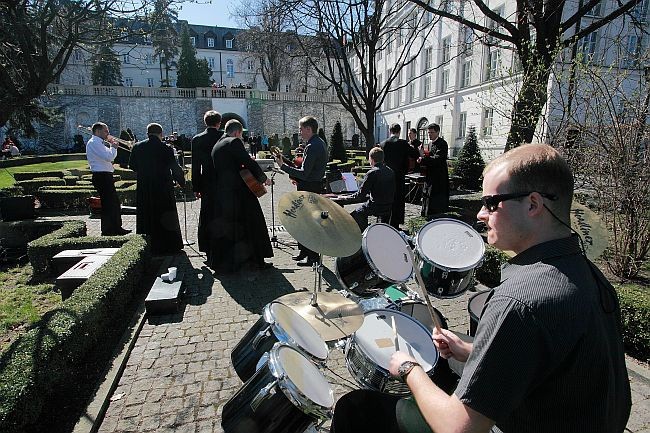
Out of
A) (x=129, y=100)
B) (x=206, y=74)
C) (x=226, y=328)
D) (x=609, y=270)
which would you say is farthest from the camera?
(x=206, y=74)

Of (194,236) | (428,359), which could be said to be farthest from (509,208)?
(194,236)

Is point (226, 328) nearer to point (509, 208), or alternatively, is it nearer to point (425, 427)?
point (425, 427)

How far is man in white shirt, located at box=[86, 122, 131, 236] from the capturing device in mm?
7906

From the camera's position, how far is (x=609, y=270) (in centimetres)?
628

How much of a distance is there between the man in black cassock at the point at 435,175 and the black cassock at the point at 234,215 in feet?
15.1

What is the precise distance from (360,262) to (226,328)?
2094 mm

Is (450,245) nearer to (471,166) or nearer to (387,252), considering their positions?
(387,252)

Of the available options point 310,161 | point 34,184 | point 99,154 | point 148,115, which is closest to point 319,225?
point 310,161

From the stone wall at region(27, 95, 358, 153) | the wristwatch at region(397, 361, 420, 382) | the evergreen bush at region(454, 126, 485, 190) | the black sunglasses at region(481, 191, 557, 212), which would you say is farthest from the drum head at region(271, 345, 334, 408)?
the stone wall at region(27, 95, 358, 153)

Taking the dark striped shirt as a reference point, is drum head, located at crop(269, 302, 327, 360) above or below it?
below

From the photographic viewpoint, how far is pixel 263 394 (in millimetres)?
2240

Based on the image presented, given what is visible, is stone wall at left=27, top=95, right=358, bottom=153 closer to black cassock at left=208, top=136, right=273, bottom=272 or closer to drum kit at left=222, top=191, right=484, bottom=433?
black cassock at left=208, top=136, right=273, bottom=272

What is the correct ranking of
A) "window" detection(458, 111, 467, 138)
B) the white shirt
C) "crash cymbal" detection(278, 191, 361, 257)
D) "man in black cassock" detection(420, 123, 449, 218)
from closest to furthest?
"crash cymbal" detection(278, 191, 361, 257) < the white shirt < "man in black cassock" detection(420, 123, 449, 218) < "window" detection(458, 111, 467, 138)

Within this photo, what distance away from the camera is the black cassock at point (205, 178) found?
6.50 metres
